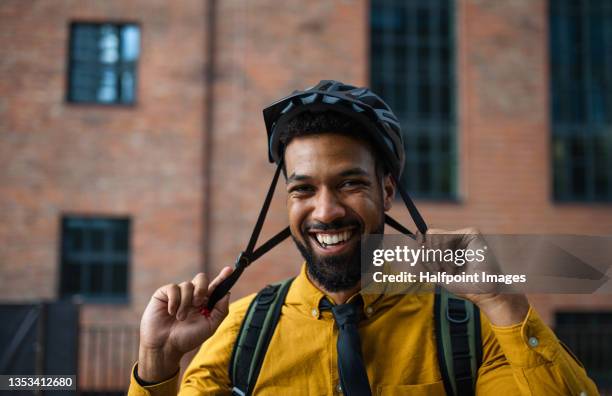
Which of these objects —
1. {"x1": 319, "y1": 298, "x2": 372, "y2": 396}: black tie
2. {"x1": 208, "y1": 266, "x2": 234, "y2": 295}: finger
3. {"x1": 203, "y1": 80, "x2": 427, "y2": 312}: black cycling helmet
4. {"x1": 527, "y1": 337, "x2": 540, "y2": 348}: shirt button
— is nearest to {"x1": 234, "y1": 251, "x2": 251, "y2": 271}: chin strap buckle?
{"x1": 203, "y1": 80, "x2": 427, "y2": 312}: black cycling helmet

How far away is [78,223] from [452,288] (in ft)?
36.8

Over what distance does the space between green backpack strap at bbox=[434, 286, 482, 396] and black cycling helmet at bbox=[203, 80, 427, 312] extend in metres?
0.33

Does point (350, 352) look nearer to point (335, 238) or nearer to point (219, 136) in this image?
point (335, 238)

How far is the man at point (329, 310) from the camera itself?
2.03 meters

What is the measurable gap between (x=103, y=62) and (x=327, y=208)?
448 inches

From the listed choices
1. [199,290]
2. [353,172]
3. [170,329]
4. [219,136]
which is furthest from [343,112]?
[219,136]

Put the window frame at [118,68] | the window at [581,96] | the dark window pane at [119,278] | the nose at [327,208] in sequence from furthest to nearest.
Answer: the window at [581,96] < the window frame at [118,68] < the dark window pane at [119,278] < the nose at [327,208]

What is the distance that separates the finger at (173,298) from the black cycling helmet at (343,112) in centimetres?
12

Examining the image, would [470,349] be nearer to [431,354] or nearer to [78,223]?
[431,354]

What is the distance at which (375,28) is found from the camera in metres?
12.9

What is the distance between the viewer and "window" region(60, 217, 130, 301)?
1181cm

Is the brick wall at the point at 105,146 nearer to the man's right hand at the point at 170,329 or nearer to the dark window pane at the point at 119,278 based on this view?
the dark window pane at the point at 119,278

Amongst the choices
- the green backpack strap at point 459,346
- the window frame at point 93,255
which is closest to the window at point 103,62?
the window frame at point 93,255

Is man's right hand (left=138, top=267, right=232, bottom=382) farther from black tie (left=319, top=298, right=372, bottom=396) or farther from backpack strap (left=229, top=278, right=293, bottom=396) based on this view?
black tie (left=319, top=298, right=372, bottom=396)
